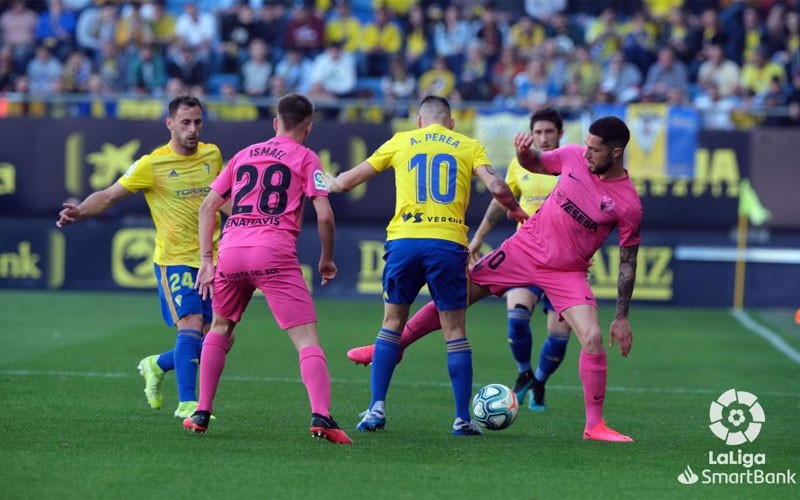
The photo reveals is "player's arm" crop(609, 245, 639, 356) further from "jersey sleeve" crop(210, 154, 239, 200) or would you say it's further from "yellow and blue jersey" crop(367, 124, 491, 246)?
"jersey sleeve" crop(210, 154, 239, 200)

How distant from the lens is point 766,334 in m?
16.8

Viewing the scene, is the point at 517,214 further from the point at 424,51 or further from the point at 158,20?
the point at 158,20

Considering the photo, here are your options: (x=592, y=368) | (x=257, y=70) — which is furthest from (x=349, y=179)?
(x=257, y=70)

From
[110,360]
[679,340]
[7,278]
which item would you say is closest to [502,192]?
[110,360]

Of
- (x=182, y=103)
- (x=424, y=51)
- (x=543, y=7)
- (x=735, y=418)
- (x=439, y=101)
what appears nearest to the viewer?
(x=439, y=101)

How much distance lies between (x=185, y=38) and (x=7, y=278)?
5.43 m

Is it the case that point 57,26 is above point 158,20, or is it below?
below

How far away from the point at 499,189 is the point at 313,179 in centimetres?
115

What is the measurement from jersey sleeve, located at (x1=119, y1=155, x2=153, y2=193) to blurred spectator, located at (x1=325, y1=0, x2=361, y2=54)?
47.8 ft

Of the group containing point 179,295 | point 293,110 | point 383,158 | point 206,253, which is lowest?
point 179,295

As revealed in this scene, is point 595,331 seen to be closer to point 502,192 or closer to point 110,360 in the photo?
point 502,192

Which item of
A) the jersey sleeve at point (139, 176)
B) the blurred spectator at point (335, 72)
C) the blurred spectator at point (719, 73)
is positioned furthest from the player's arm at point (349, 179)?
the blurred spectator at point (719, 73)

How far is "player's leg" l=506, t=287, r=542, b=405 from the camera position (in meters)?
10.5

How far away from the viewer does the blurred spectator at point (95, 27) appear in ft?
77.7
